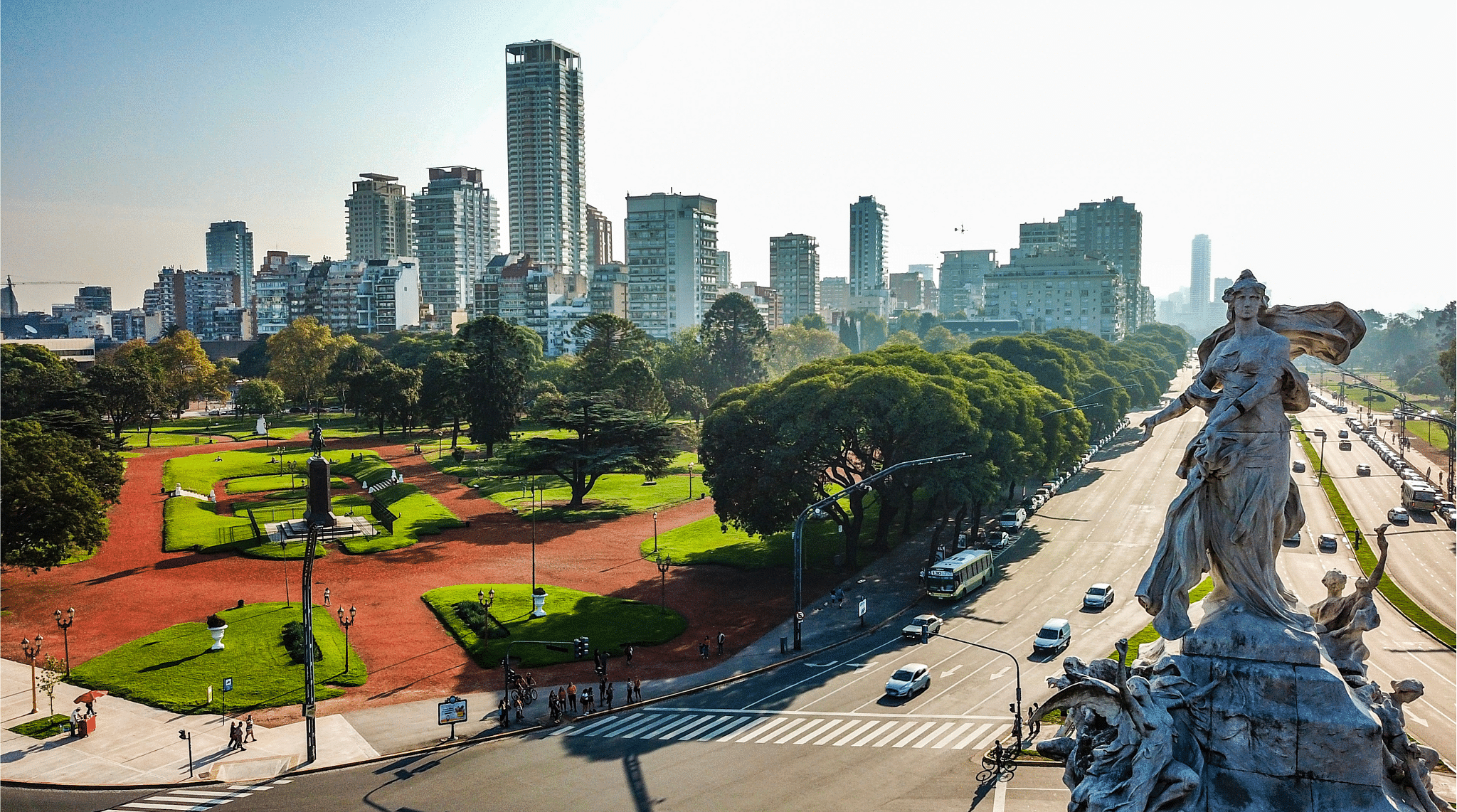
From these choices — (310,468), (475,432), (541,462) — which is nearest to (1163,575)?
(310,468)

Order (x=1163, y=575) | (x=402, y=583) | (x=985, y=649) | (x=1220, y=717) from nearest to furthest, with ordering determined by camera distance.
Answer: (x=1220, y=717) < (x=1163, y=575) < (x=985, y=649) < (x=402, y=583)

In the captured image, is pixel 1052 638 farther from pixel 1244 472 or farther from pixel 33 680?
pixel 33 680

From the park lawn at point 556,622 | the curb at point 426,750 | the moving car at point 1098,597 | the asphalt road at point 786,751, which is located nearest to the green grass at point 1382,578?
the moving car at point 1098,597

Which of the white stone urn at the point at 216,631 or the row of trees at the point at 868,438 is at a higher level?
the row of trees at the point at 868,438

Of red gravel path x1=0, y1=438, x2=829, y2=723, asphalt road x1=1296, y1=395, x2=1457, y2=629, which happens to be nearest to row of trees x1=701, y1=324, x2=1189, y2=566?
red gravel path x1=0, y1=438, x2=829, y2=723

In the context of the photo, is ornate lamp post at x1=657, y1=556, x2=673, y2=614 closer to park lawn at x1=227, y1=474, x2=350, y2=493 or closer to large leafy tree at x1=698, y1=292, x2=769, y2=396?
park lawn at x1=227, y1=474, x2=350, y2=493

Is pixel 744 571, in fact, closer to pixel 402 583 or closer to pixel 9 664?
pixel 402 583

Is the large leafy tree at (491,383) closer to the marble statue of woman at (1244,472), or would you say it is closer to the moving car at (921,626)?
the moving car at (921,626)
